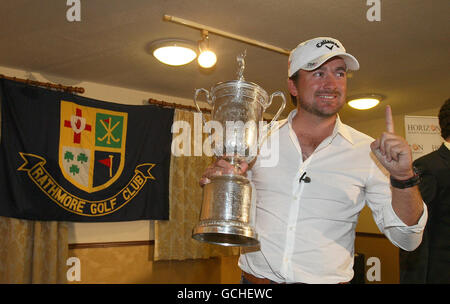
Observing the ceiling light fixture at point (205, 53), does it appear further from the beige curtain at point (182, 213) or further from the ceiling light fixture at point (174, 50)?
→ the beige curtain at point (182, 213)

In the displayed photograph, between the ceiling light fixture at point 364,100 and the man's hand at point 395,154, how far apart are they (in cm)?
392

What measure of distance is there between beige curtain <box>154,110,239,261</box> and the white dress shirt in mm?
3497

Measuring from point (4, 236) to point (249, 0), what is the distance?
3293mm

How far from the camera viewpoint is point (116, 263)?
4648 millimetres

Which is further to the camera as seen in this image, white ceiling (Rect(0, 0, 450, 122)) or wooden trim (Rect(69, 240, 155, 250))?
wooden trim (Rect(69, 240, 155, 250))

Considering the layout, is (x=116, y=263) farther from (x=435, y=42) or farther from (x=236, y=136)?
(x=435, y=42)

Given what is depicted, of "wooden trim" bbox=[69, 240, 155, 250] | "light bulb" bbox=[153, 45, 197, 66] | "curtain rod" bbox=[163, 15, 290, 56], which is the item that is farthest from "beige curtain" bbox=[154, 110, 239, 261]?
"curtain rod" bbox=[163, 15, 290, 56]

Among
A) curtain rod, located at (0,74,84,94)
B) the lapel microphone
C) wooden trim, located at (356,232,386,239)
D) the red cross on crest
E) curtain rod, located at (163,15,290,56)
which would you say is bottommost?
wooden trim, located at (356,232,386,239)

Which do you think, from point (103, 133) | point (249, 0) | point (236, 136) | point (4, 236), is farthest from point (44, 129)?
point (236, 136)

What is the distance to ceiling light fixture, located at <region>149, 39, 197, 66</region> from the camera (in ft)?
11.1

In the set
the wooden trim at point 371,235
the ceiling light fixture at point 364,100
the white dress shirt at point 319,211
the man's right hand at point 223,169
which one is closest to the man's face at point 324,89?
the white dress shirt at point 319,211

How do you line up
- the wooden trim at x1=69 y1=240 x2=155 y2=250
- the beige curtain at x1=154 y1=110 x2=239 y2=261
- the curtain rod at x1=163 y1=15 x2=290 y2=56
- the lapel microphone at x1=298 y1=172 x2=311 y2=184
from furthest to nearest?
the beige curtain at x1=154 y1=110 x2=239 y2=261, the wooden trim at x1=69 y1=240 x2=155 y2=250, the curtain rod at x1=163 y1=15 x2=290 y2=56, the lapel microphone at x1=298 y1=172 x2=311 y2=184

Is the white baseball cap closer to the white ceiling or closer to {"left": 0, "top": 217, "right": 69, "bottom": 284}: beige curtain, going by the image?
the white ceiling

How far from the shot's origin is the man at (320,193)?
1.33 meters
